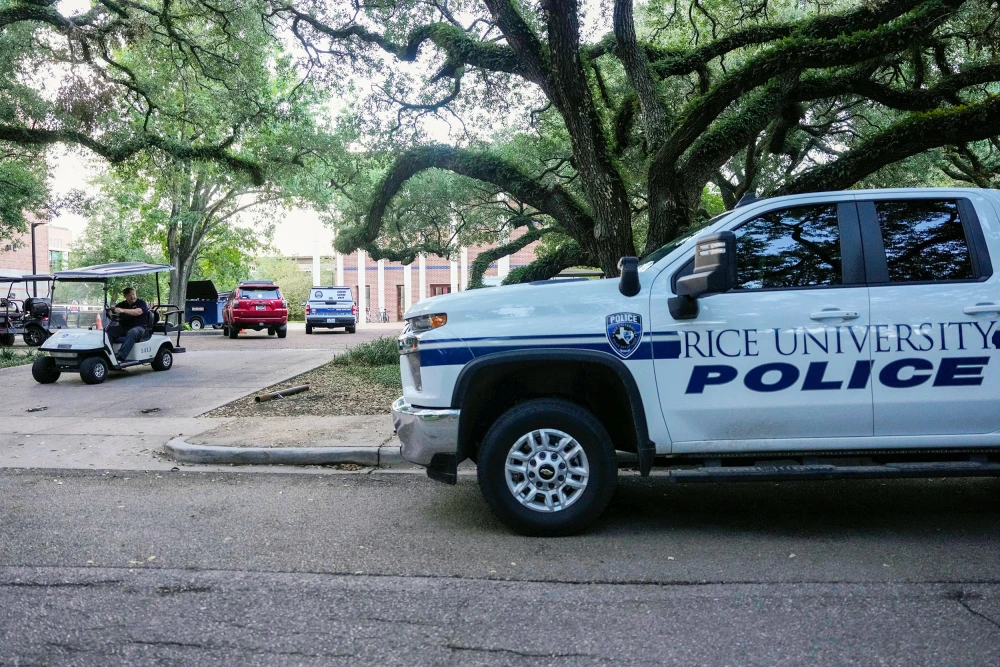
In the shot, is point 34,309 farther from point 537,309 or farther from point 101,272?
point 537,309

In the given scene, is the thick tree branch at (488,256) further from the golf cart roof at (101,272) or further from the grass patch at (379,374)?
the golf cart roof at (101,272)

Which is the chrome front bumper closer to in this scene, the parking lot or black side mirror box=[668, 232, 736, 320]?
black side mirror box=[668, 232, 736, 320]

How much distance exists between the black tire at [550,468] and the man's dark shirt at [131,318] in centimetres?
1151

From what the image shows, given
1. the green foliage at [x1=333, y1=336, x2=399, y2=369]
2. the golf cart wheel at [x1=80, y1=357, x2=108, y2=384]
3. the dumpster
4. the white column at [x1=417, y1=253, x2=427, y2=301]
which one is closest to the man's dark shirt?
the golf cart wheel at [x1=80, y1=357, x2=108, y2=384]

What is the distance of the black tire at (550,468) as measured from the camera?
4906mm

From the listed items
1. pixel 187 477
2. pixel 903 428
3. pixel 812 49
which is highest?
pixel 812 49

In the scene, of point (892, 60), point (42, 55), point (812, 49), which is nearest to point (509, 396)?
point (812, 49)

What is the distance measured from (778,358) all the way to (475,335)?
1815 mm

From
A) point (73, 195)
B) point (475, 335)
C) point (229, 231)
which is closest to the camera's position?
point (475, 335)

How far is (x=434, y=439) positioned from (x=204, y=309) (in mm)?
33749

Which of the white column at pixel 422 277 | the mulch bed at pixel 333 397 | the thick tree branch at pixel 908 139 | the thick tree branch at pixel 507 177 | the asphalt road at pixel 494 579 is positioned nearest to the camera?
the asphalt road at pixel 494 579

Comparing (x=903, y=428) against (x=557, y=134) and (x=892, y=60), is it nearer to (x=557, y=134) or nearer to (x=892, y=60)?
(x=892, y=60)

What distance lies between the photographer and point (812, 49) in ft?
33.3

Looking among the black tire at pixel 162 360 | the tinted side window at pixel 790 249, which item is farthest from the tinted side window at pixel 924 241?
the black tire at pixel 162 360
